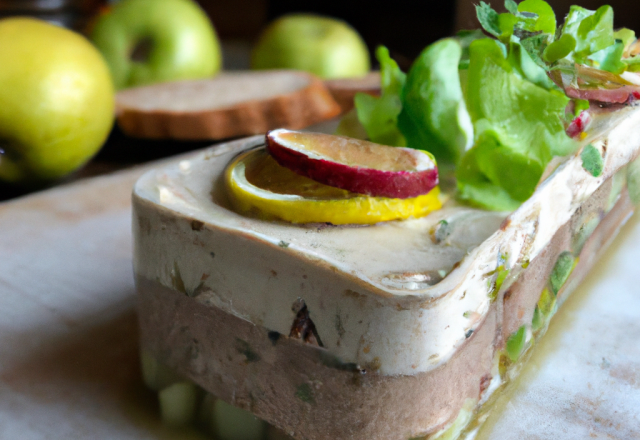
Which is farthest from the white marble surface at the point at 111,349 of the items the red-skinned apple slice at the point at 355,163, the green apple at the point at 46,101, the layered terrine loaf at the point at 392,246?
the red-skinned apple slice at the point at 355,163

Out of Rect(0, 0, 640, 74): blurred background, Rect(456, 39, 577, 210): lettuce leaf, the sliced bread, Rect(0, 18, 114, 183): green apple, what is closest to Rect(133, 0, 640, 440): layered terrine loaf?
Rect(456, 39, 577, 210): lettuce leaf

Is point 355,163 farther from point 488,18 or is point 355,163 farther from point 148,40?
point 148,40

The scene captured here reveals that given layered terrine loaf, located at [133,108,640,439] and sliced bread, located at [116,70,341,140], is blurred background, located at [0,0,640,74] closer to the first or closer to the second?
sliced bread, located at [116,70,341,140]

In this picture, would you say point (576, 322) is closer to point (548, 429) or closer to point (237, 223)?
point (548, 429)

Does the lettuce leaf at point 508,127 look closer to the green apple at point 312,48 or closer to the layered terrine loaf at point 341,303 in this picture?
the layered terrine loaf at point 341,303

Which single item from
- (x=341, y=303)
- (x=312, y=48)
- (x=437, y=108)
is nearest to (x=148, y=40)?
(x=312, y=48)

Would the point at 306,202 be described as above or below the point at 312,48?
above
